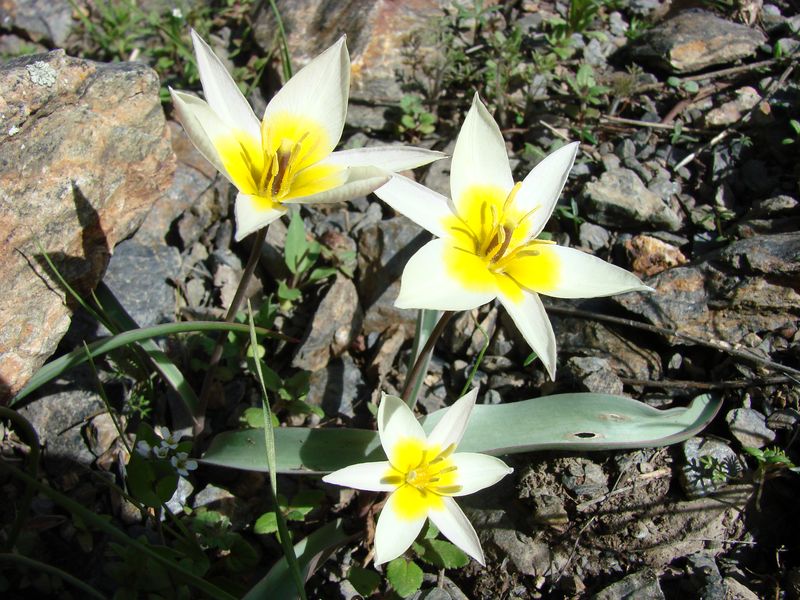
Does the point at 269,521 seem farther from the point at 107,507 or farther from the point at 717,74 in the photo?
the point at 717,74

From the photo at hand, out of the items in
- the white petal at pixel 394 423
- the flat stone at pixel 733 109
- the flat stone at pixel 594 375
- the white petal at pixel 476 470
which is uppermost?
the flat stone at pixel 733 109

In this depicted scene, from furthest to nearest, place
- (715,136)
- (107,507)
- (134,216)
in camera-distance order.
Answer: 1. (715,136)
2. (134,216)
3. (107,507)

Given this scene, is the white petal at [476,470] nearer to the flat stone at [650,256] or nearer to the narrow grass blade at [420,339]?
the narrow grass blade at [420,339]

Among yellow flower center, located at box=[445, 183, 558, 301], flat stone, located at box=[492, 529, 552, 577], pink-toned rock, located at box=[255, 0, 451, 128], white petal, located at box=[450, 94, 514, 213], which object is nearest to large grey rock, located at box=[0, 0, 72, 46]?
pink-toned rock, located at box=[255, 0, 451, 128]

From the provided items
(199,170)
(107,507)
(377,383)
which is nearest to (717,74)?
(377,383)

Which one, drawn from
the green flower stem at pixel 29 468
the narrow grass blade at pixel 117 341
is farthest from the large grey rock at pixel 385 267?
the green flower stem at pixel 29 468

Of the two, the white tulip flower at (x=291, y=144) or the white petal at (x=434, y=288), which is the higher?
the white tulip flower at (x=291, y=144)

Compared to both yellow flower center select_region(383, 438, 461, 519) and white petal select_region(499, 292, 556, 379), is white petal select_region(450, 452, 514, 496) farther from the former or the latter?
white petal select_region(499, 292, 556, 379)

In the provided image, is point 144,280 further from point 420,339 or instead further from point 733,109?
point 733,109
